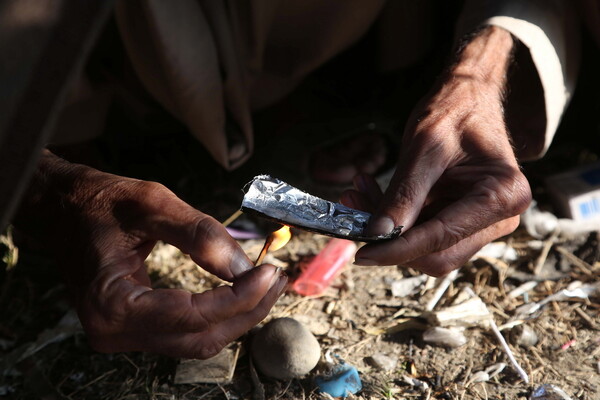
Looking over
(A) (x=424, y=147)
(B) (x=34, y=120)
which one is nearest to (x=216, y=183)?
(A) (x=424, y=147)

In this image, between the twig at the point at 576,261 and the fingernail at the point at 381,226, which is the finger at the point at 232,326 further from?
the twig at the point at 576,261

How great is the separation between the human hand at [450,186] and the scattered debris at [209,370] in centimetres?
50

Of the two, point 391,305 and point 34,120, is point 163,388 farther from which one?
point 34,120

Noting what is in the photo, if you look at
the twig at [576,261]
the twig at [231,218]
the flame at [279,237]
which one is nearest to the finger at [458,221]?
the flame at [279,237]

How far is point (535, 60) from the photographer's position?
1.79 metres

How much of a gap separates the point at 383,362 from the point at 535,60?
3.17 ft

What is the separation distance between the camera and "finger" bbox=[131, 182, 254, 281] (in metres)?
1.17

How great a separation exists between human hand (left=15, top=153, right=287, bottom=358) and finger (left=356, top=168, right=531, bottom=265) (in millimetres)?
225

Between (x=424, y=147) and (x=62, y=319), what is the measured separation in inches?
44.8

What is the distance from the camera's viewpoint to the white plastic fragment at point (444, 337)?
5.33 ft

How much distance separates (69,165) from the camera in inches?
60.0

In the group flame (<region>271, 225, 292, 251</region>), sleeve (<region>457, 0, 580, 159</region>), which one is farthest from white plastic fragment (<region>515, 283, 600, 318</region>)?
flame (<region>271, 225, 292, 251</region>)

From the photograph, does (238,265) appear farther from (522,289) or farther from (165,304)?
(522,289)

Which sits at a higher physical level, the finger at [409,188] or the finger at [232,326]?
the finger at [409,188]
